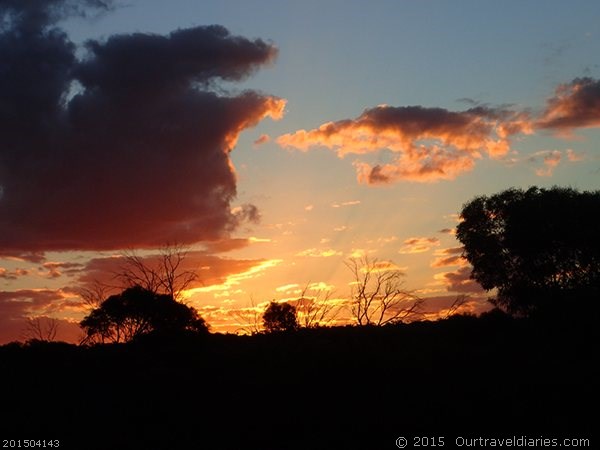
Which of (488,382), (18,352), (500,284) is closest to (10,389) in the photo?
(18,352)

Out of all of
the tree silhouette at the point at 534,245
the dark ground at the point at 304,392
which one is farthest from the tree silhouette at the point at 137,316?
the tree silhouette at the point at 534,245

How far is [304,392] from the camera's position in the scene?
24078 millimetres

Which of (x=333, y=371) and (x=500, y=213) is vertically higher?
(x=500, y=213)

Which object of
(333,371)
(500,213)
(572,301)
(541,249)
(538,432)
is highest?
(500,213)

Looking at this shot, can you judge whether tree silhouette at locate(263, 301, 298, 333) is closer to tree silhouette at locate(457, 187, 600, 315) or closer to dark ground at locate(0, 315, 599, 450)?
tree silhouette at locate(457, 187, 600, 315)

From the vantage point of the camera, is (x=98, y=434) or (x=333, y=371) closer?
(x=98, y=434)

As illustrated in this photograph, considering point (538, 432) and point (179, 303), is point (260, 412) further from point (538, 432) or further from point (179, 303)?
point (179, 303)

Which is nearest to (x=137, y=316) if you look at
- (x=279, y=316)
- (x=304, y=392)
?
(x=279, y=316)

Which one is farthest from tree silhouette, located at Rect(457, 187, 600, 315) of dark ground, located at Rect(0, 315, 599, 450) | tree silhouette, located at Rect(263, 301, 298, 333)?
tree silhouette, located at Rect(263, 301, 298, 333)

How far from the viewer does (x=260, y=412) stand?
881 inches

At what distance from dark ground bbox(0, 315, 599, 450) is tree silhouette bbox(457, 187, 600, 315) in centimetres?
1621

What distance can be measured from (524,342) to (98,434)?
835 inches

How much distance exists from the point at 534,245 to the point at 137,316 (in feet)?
105

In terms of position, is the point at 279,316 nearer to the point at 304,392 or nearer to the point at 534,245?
the point at 534,245
